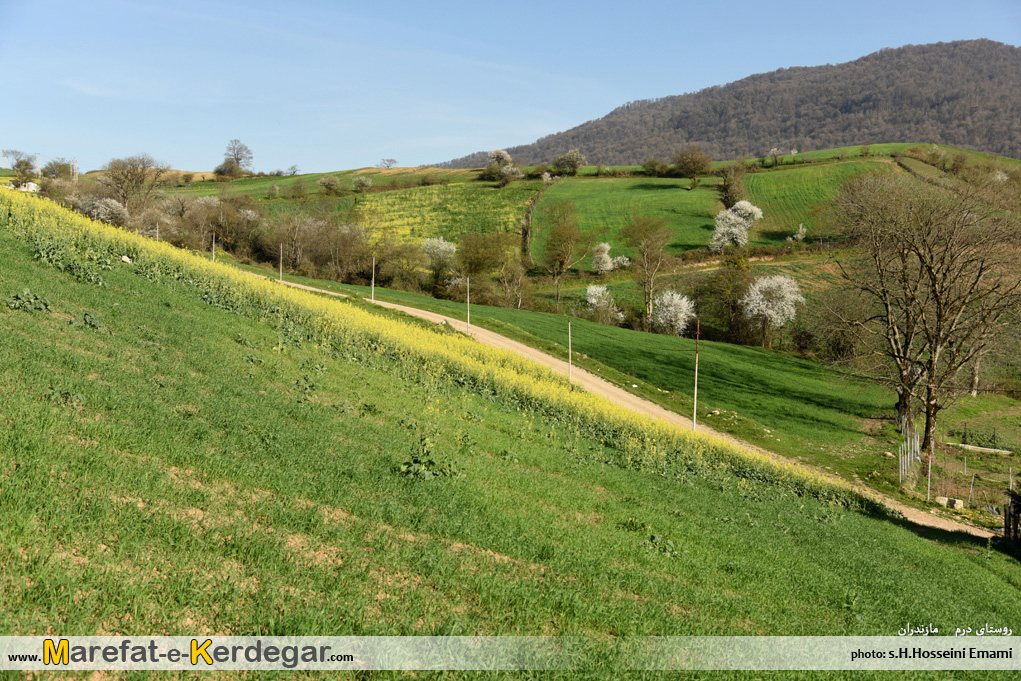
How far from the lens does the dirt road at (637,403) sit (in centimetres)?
2394

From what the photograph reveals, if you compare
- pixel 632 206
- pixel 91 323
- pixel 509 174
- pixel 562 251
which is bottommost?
pixel 91 323

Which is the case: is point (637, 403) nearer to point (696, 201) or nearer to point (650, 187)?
point (696, 201)

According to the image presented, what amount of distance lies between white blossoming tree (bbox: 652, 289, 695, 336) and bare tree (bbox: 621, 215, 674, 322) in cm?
180

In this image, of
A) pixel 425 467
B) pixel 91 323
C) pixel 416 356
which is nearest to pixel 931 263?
pixel 416 356

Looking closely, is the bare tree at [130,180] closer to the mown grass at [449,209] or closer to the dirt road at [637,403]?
the mown grass at [449,209]

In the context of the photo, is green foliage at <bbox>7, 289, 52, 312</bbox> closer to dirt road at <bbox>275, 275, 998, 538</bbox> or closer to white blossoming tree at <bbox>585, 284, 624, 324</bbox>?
dirt road at <bbox>275, 275, 998, 538</bbox>

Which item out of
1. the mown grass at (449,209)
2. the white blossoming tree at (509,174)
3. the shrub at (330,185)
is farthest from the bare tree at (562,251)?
the shrub at (330,185)

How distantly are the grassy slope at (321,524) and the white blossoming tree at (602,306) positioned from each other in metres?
55.7

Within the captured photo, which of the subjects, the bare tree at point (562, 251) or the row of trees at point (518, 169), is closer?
the bare tree at point (562, 251)

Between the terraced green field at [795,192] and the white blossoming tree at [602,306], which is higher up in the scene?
the terraced green field at [795,192]

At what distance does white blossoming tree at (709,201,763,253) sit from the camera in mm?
88688

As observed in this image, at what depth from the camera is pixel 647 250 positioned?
78.9 metres

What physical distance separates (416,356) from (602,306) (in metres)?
52.0

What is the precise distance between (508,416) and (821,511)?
10.8 metres
